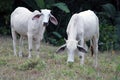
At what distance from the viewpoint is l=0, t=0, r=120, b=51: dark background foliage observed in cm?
1931

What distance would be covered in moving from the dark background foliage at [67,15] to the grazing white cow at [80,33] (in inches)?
222

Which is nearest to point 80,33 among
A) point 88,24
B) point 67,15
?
point 88,24

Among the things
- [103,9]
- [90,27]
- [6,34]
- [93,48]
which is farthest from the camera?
[103,9]

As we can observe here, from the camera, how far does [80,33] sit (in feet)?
37.7

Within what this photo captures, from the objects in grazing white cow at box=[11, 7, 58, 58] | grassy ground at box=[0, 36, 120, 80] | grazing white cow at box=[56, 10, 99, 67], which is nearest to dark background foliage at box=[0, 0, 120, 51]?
grazing white cow at box=[56, 10, 99, 67]

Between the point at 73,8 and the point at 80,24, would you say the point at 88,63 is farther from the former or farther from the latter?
the point at 73,8

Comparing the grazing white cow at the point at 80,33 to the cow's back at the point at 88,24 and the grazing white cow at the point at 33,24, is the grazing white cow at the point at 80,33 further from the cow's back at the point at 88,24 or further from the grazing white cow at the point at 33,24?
the grazing white cow at the point at 33,24

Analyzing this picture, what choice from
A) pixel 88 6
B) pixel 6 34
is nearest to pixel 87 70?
pixel 6 34

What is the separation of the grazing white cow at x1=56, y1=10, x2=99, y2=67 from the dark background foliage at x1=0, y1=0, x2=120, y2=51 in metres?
5.64

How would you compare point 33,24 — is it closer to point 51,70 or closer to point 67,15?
point 51,70

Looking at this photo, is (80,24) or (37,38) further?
(37,38)

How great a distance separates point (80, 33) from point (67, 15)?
31.5 feet

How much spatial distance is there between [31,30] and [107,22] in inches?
345

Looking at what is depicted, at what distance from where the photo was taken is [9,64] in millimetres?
10953
